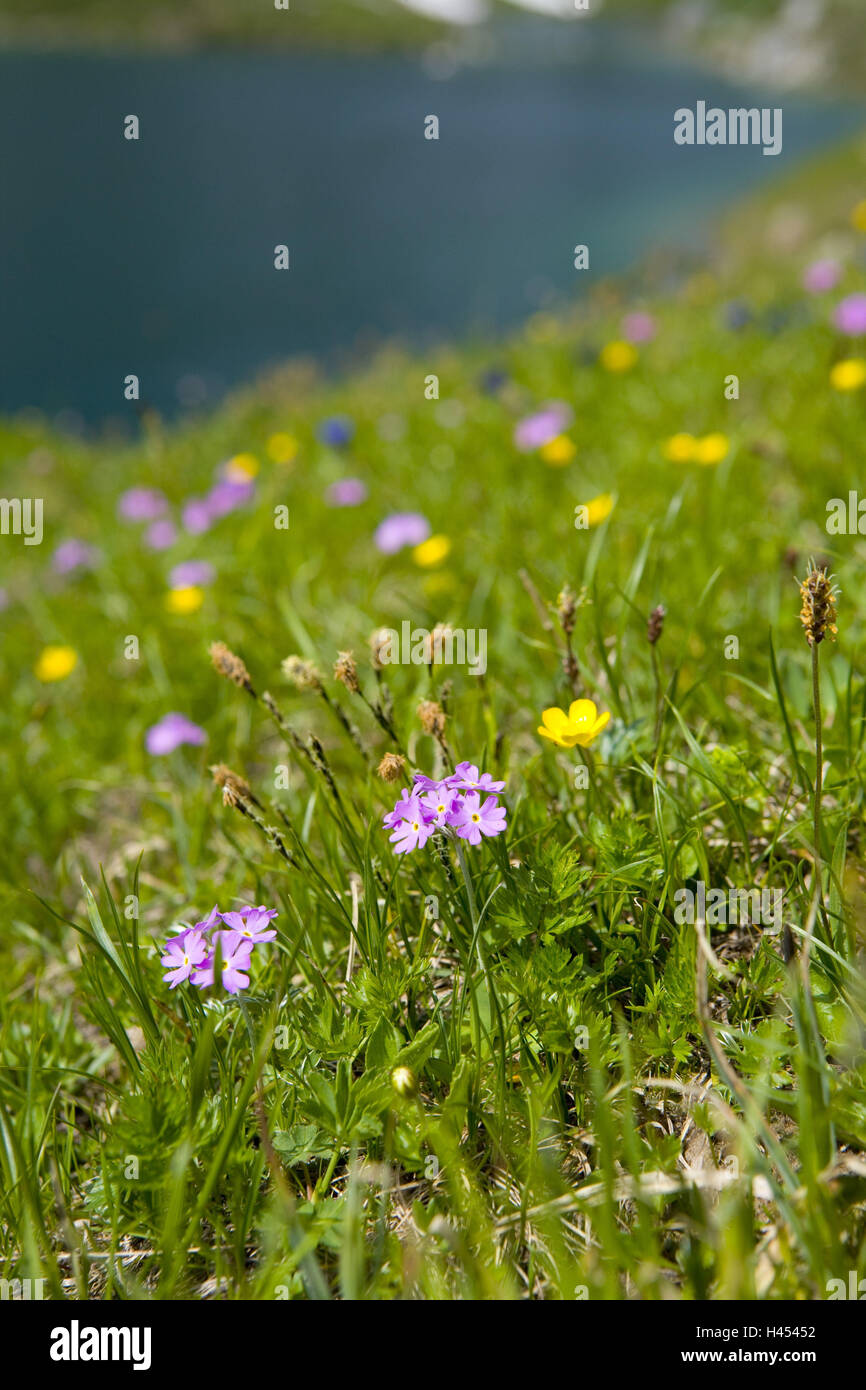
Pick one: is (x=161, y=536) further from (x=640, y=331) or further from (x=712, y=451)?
(x=640, y=331)

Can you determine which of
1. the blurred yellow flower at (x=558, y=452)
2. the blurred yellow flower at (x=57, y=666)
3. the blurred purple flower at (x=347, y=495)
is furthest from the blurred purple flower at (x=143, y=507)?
the blurred yellow flower at (x=558, y=452)

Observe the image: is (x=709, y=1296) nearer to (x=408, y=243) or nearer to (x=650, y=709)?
(x=650, y=709)

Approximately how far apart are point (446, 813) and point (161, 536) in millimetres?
3644

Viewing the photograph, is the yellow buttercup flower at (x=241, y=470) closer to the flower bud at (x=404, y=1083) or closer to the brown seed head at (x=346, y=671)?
the brown seed head at (x=346, y=671)

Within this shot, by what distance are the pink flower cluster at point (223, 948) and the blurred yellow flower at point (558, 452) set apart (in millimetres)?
3010

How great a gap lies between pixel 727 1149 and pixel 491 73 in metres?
85.1

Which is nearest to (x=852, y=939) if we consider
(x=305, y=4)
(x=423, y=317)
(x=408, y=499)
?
(x=408, y=499)

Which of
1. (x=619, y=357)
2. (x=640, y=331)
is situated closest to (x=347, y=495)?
(x=619, y=357)

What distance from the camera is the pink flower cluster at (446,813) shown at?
1445mm

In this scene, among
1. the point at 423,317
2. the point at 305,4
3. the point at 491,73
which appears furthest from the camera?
the point at 305,4

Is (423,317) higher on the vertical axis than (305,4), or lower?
lower

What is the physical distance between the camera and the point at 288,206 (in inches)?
1172
